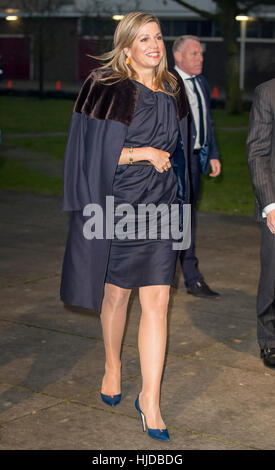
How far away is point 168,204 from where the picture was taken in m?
4.50

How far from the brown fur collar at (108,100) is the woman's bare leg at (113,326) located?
3.05ft

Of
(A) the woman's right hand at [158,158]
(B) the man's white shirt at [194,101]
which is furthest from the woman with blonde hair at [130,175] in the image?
(B) the man's white shirt at [194,101]

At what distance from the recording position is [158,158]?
170 inches

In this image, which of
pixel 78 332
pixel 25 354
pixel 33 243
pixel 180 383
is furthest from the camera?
pixel 33 243

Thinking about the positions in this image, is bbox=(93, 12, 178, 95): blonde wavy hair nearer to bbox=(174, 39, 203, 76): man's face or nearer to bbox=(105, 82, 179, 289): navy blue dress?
bbox=(105, 82, 179, 289): navy blue dress

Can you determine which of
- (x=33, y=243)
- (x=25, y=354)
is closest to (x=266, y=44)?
(x=33, y=243)

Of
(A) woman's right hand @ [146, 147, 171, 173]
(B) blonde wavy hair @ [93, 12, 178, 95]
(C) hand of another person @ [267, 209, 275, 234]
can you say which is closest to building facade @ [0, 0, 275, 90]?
(C) hand of another person @ [267, 209, 275, 234]

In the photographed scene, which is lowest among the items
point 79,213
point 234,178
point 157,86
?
point 234,178

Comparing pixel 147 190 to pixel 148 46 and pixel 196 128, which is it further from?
pixel 196 128

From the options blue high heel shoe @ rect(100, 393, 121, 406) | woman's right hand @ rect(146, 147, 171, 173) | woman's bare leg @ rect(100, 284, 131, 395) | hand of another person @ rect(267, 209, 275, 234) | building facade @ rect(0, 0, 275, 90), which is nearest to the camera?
woman's right hand @ rect(146, 147, 171, 173)

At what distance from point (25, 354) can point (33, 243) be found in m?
3.90

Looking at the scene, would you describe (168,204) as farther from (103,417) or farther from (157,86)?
(103,417)

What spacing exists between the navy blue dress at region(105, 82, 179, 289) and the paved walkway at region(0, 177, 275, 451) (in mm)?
781

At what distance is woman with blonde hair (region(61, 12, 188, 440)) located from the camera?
4359mm
